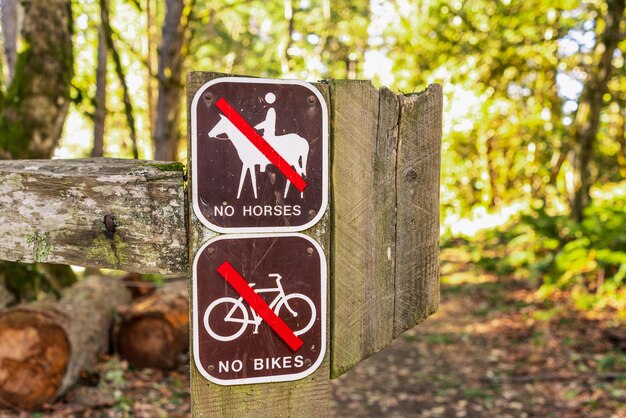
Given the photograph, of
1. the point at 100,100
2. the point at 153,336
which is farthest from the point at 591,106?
the point at 100,100

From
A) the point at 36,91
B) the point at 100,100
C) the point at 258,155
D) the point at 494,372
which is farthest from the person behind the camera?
the point at 100,100

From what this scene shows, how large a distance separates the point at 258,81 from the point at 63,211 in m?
0.68

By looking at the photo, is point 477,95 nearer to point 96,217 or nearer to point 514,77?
point 514,77

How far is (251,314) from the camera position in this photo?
144 centimetres

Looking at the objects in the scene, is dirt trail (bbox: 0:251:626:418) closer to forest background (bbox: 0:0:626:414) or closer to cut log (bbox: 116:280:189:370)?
cut log (bbox: 116:280:189:370)

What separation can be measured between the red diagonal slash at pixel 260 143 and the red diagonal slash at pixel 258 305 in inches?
12.2

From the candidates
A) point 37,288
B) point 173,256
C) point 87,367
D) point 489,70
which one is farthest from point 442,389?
point 489,70

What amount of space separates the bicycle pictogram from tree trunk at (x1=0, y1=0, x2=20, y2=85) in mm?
6140

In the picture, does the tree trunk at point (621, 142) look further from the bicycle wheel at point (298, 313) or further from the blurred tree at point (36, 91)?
the bicycle wheel at point (298, 313)

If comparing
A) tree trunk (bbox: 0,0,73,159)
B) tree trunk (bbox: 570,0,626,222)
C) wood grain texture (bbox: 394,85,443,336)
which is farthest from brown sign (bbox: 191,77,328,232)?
tree trunk (bbox: 570,0,626,222)

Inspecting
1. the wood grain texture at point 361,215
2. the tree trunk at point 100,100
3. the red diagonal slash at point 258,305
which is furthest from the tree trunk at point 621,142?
the red diagonal slash at point 258,305

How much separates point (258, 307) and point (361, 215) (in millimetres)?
421

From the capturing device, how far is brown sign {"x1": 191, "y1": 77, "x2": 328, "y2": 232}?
138cm

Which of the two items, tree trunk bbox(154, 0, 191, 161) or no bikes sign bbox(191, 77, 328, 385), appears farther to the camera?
tree trunk bbox(154, 0, 191, 161)
